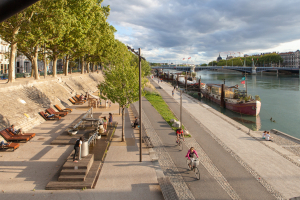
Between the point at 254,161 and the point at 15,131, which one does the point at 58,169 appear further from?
the point at 254,161

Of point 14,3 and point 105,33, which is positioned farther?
point 105,33

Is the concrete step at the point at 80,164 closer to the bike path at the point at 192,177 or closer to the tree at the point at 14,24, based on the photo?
the bike path at the point at 192,177

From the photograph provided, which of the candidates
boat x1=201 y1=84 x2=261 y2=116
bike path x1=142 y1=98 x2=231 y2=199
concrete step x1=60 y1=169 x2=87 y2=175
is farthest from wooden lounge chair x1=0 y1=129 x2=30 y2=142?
boat x1=201 y1=84 x2=261 y2=116

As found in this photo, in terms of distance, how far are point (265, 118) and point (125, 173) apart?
94.4ft

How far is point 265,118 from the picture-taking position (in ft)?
105

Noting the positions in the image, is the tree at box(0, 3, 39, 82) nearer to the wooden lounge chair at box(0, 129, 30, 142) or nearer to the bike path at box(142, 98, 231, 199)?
the wooden lounge chair at box(0, 129, 30, 142)

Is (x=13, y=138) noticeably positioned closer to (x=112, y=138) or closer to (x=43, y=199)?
(x=112, y=138)

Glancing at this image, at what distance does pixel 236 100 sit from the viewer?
126ft

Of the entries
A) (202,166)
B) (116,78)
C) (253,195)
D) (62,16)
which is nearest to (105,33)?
(62,16)

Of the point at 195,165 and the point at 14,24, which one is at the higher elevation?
the point at 14,24

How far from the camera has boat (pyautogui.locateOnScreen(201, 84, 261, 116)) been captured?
3319 cm

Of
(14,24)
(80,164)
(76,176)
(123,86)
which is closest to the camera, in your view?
(76,176)

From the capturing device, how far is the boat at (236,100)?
33.2 meters

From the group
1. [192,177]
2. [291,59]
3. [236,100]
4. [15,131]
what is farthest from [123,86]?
[291,59]
